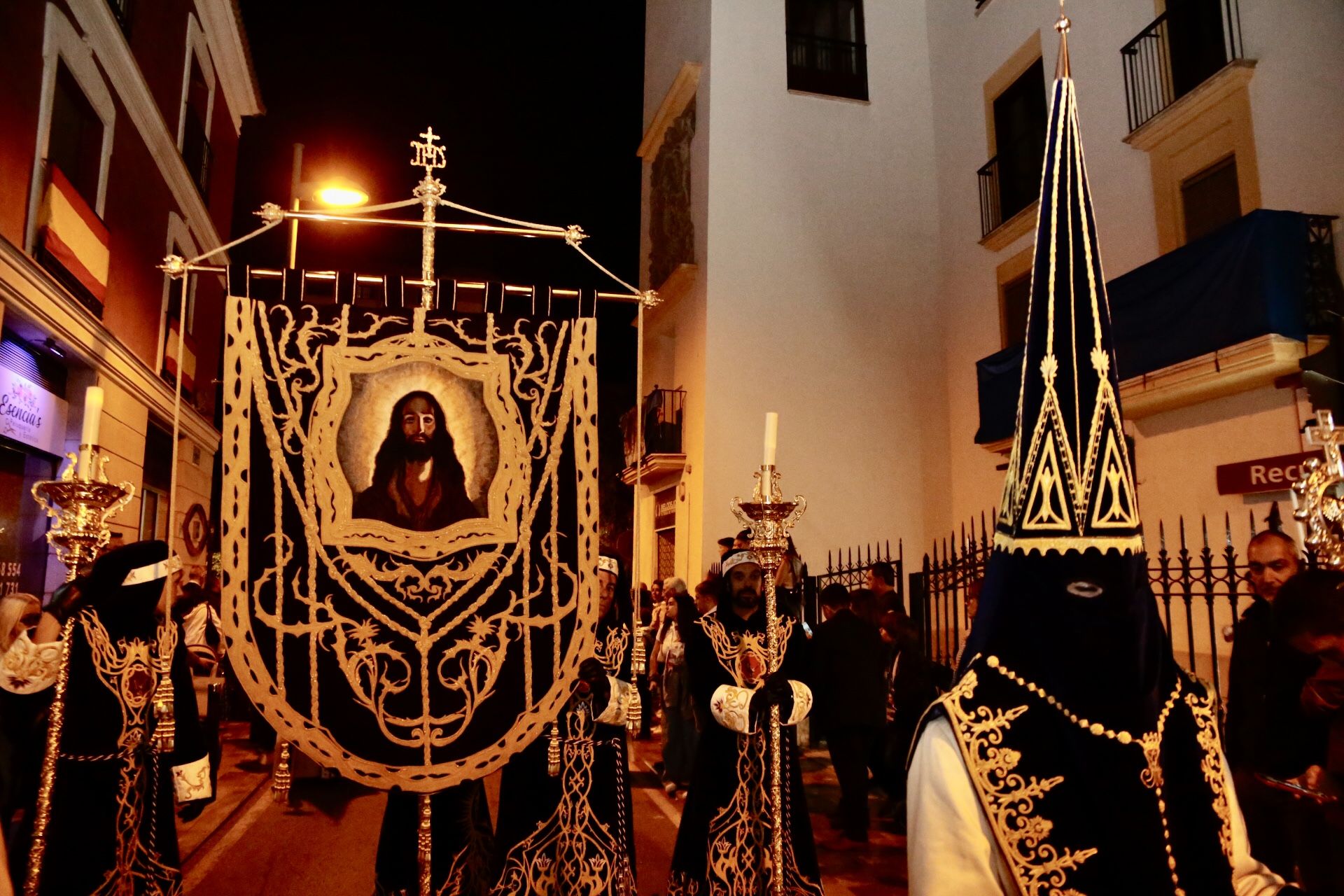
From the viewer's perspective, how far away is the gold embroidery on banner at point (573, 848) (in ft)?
12.1

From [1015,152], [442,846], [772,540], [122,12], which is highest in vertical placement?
[1015,152]

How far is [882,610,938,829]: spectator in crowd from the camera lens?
5.53 m

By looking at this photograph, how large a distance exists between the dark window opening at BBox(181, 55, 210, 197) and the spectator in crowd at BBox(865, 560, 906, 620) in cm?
1059

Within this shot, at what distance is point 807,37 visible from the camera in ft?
48.6

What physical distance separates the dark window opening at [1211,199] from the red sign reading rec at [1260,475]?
2.29 metres

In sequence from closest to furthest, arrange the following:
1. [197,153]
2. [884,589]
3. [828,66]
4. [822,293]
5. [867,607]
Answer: [867,607] < [884,589] < [197,153] < [822,293] < [828,66]

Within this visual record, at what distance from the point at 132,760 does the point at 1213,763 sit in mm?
3875

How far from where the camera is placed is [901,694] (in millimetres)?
5559

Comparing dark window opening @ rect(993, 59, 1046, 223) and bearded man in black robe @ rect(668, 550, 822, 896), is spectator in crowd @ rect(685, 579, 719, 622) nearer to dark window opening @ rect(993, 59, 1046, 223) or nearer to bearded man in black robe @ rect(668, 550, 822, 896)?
bearded man in black robe @ rect(668, 550, 822, 896)

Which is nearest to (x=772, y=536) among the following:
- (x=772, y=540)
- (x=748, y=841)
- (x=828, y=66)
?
(x=772, y=540)

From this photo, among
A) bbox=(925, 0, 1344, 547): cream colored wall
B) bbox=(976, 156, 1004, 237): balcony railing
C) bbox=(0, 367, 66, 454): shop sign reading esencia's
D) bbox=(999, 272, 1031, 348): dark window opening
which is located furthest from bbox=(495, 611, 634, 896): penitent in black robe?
bbox=(976, 156, 1004, 237): balcony railing

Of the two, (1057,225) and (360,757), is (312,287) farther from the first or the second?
(1057,225)

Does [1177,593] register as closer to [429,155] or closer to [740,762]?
[740,762]

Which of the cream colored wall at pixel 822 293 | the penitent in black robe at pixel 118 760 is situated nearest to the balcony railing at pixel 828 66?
the cream colored wall at pixel 822 293
